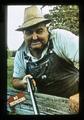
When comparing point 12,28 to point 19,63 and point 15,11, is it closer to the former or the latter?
point 15,11

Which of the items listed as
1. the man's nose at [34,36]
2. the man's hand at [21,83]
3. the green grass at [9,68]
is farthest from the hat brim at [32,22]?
the man's hand at [21,83]

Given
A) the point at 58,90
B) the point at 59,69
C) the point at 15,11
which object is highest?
the point at 15,11

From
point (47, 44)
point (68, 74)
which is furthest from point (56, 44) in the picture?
point (68, 74)

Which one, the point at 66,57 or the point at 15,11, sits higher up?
the point at 15,11

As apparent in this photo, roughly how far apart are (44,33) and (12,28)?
476 millimetres

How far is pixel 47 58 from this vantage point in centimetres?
451

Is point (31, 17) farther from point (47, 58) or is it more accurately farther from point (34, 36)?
point (47, 58)

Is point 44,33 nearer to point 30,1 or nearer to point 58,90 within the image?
point 30,1

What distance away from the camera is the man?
447 cm

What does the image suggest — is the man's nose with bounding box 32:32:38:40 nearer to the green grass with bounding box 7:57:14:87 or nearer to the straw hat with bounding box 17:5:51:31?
the straw hat with bounding box 17:5:51:31

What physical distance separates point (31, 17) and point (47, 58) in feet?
2.14

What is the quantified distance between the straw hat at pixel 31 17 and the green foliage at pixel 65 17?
94 millimetres

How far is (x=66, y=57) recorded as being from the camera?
4500mm

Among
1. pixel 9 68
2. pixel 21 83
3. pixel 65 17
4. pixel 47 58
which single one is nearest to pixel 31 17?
pixel 65 17
